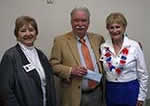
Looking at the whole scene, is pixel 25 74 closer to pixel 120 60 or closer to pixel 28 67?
pixel 28 67

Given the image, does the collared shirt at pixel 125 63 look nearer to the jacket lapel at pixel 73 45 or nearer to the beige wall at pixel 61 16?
the jacket lapel at pixel 73 45

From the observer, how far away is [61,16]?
3.00 meters

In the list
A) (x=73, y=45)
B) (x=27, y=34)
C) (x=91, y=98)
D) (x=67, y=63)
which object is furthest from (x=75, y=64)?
(x=27, y=34)

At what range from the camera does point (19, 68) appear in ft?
7.22

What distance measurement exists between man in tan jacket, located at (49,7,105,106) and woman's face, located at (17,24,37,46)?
0.39m

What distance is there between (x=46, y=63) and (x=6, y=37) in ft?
2.06

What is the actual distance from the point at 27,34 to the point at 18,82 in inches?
15.8

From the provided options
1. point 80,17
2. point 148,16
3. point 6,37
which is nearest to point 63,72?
point 80,17

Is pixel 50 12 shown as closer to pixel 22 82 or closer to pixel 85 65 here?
pixel 85 65

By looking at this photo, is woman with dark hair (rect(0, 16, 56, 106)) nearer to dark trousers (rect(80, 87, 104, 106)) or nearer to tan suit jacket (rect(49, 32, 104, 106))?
tan suit jacket (rect(49, 32, 104, 106))

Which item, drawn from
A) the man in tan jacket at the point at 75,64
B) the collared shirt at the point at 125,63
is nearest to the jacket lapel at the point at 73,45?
the man in tan jacket at the point at 75,64

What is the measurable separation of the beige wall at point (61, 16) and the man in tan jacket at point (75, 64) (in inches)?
13.7

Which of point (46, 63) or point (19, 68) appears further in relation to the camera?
→ point (46, 63)

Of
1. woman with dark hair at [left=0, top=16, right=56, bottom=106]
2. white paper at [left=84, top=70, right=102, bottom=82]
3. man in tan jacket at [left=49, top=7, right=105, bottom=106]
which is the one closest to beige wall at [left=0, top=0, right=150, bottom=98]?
man in tan jacket at [left=49, top=7, right=105, bottom=106]
